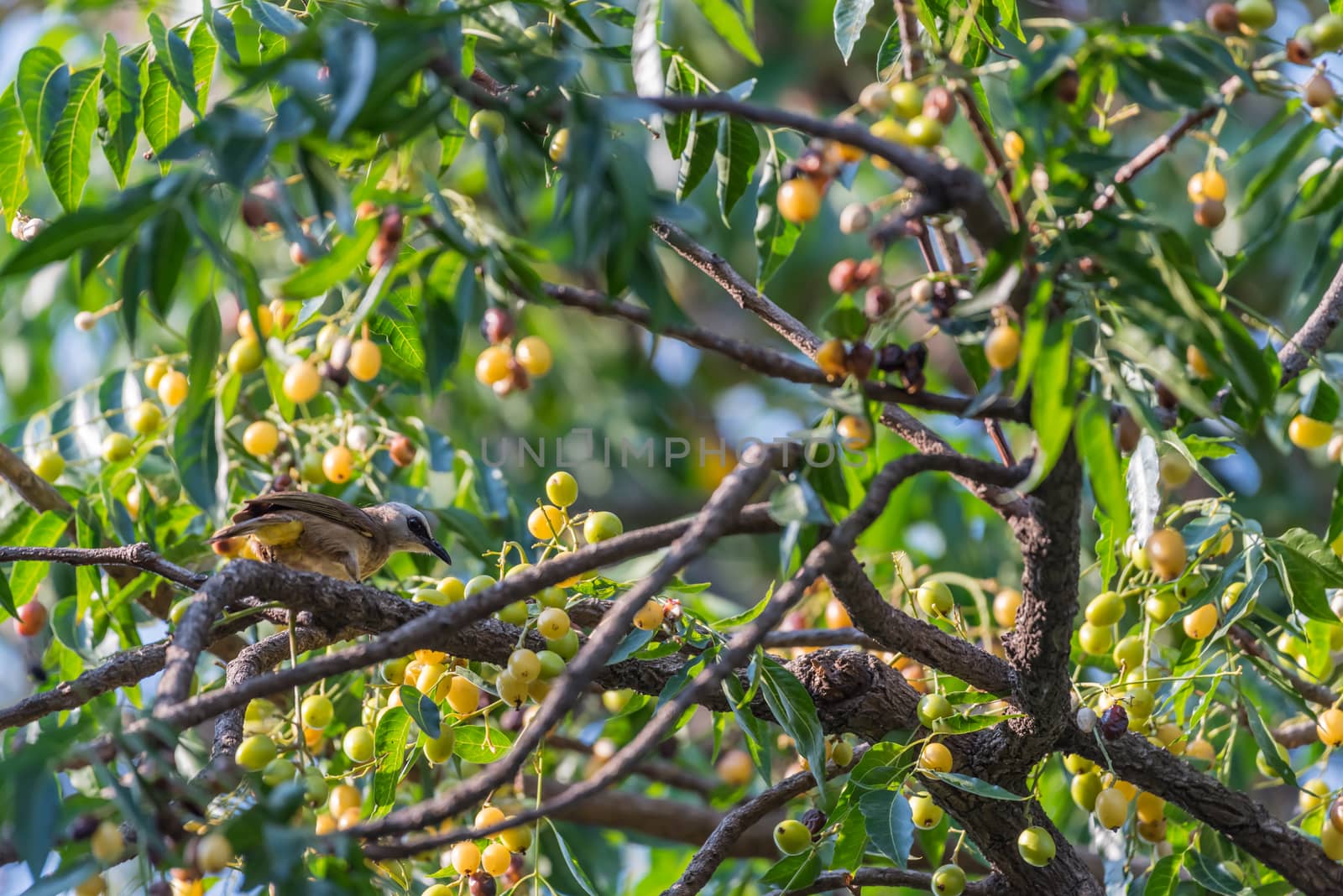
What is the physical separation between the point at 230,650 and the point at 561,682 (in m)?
2.54

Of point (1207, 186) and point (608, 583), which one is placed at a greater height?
point (1207, 186)

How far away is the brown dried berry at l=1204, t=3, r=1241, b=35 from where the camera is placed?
2295mm

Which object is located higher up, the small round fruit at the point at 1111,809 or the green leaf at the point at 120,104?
the green leaf at the point at 120,104

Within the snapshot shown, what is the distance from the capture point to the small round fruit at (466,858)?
3.13 metres

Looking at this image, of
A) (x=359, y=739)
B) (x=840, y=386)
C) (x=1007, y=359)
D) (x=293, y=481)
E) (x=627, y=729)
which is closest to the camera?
(x=1007, y=359)

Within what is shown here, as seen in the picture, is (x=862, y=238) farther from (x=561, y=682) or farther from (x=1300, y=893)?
(x=561, y=682)

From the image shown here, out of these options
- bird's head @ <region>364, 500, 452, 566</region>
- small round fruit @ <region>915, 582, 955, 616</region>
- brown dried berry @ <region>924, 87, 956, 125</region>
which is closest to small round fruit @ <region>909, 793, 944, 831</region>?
small round fruit @ <region>915, 582, 955, 616</region>

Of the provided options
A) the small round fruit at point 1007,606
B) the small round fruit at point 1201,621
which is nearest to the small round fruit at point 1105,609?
the small round fruit at point 1201,621

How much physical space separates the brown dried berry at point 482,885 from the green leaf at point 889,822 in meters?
0.93

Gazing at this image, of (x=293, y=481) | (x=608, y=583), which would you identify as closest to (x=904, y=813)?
(x=608, y=583)

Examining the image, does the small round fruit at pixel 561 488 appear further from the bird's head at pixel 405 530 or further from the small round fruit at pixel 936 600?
the bird's head at pixel 405 530

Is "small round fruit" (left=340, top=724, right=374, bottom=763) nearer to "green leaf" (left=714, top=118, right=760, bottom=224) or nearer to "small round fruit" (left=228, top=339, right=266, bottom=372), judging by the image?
"small round fruit" (left=228, top=339, right=266, bottom=372)

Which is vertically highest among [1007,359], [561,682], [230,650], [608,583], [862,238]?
[1007,359]

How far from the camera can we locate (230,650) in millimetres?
4320
